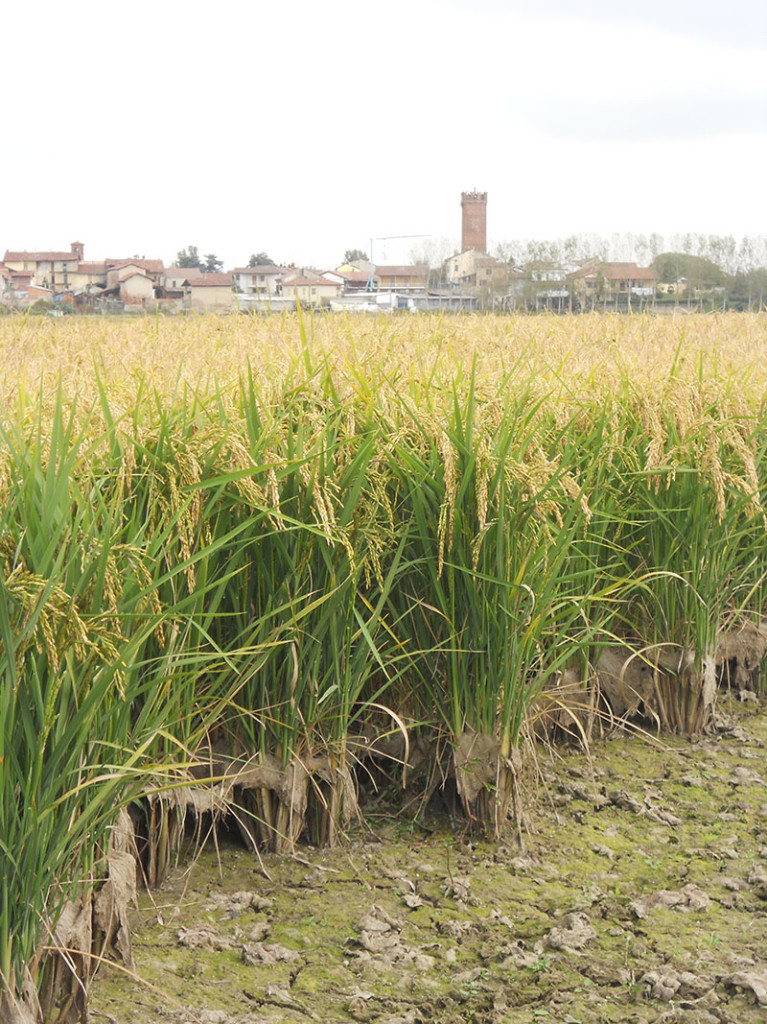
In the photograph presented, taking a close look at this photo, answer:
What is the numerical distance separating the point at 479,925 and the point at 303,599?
0.90 m

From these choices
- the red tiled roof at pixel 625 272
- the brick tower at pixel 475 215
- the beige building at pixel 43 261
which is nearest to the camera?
the red tiled roof at pixel 625 272

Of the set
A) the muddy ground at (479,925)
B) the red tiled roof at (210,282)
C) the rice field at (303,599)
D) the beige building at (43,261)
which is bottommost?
the muddy ground at (479,925)

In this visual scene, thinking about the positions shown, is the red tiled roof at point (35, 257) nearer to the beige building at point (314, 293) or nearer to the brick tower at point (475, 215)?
the brick tower at point (475, 215)

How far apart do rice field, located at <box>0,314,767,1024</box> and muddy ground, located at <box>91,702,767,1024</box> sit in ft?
0.42

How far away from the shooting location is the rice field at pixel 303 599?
1821 millimetres

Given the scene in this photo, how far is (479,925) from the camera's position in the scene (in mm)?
2432

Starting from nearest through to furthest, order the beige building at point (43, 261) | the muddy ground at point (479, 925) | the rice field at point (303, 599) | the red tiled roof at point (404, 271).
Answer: the rice field at point (303, 599) → the muddy ground at point (479, 925) → the red tiled roof at point (404, 271) → the beige building at point (43, 261)

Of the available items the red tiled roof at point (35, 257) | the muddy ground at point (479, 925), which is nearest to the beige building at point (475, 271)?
the muddy ground at point (479, 925)

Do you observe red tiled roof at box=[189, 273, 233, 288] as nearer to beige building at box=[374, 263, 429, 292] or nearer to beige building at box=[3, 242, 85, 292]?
beige building at box=[374, 263, 429, 292]

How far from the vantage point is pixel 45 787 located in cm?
178

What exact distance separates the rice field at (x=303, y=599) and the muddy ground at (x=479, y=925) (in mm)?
127

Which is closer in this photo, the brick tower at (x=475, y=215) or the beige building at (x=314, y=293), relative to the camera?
the beige building at (x=314, y=293)

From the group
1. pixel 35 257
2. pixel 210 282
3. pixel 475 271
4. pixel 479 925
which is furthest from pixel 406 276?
pixel 35 257

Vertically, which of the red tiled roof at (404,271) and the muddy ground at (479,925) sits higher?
the red tiled roof at (404,271)
